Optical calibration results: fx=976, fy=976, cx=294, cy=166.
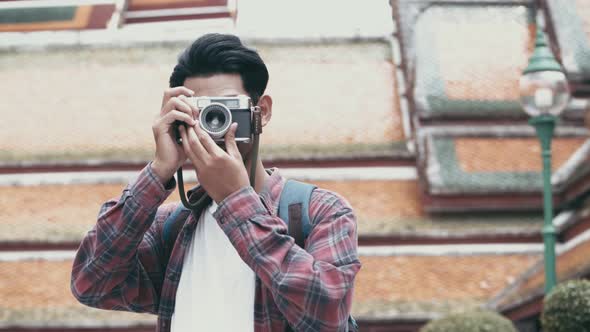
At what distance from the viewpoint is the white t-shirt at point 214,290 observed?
2.19 meters

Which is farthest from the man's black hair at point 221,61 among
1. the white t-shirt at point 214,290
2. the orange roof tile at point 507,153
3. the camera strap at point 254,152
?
the orange roof tile at point 507,153

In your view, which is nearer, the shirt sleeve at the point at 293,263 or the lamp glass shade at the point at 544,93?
the shirt sleeve at the point at 293,263

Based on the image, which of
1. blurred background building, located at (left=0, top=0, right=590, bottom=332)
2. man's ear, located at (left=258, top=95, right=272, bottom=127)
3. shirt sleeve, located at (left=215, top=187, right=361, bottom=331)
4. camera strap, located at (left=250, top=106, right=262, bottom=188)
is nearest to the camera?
shirt sleeve, located at (left=215, top=187, right=361, bottom=331)

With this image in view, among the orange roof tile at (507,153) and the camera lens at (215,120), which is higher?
the camera lens at (215,120)

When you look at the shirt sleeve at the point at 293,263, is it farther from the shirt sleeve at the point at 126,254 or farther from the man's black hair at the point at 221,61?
the man's black hair at the point at 221,61

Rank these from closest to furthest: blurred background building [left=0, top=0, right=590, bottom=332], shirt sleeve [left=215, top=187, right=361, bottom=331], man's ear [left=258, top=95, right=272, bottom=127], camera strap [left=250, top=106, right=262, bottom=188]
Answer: shirt sleeve [left=215, top=187, right=361, bottom=331] < camera strap [left=250, top=106, right=262, bottom=188] < man's ear [left=258, top=95, right=272, bottom=127] < blurred background building [left=0, top=0, right=590, bottom=332]

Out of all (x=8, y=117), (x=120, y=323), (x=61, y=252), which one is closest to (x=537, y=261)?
(x=120, y=323)

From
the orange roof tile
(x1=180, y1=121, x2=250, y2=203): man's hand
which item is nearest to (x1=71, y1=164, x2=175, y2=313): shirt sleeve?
(x1=180, y1=121, x2=250, y2=203): man's hand

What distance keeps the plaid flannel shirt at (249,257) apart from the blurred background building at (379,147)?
600 cm

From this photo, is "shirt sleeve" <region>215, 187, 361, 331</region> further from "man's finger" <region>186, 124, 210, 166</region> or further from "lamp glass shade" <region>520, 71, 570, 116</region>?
"lamp glass shade" <region>520, 71, 570, 116</region>

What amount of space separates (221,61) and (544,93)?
5.80 m

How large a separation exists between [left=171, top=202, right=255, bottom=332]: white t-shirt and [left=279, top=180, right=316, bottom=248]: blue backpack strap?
139 mm

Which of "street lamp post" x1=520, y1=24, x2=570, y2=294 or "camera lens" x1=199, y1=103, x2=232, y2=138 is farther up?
"camera lens" x1=199, y1=103, x2=232, y2=138

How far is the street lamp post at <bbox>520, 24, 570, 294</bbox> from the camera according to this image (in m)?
7.71
